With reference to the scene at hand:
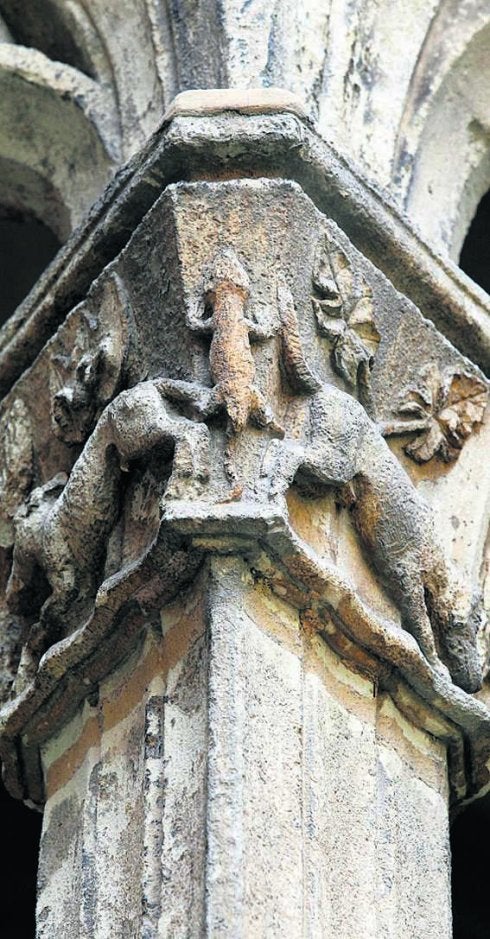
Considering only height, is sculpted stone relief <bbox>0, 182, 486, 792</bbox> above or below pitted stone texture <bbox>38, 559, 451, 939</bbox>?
above

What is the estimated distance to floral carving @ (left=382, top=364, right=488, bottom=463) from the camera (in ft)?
12.2

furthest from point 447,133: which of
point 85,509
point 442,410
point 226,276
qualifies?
point 85,509

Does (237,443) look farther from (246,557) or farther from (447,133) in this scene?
(447,133)

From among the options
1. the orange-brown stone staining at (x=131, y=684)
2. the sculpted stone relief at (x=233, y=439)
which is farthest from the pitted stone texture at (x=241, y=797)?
the sculpted stone relief at (x=233, y=439)

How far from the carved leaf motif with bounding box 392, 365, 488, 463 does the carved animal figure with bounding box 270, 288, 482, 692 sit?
16 cm

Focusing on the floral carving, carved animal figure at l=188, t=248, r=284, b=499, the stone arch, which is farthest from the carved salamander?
the stone arch

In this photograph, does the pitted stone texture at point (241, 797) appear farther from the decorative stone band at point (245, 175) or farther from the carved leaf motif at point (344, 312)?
the decorative stone band at point (245, 175)

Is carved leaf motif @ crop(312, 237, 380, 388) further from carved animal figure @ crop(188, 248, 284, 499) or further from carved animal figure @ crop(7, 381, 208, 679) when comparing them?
carved animal figure @ crop(7, 381, 208, 679)

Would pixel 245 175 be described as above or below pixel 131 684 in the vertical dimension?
above

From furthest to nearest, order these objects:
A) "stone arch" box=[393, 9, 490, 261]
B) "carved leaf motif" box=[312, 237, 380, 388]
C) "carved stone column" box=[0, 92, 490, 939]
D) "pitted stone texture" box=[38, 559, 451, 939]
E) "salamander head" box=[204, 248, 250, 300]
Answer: "stone arch" box=[393, 9, 490, 261] → "carved leaf motif" box=[312, 237, 380, 388] → "salamander head" box=[204, 248, 250, 300] → "carved stone column" box=[0, 92, 490, 939] → "pitted stone texture" box=[38, 559, 451, 939]

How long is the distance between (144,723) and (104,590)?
0.69ft

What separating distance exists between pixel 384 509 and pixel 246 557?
0.29 m

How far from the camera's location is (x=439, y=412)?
3.79 meters

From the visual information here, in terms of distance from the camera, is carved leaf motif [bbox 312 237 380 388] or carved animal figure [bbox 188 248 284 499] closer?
carved animal figure [bbox 188 248 284 499]
